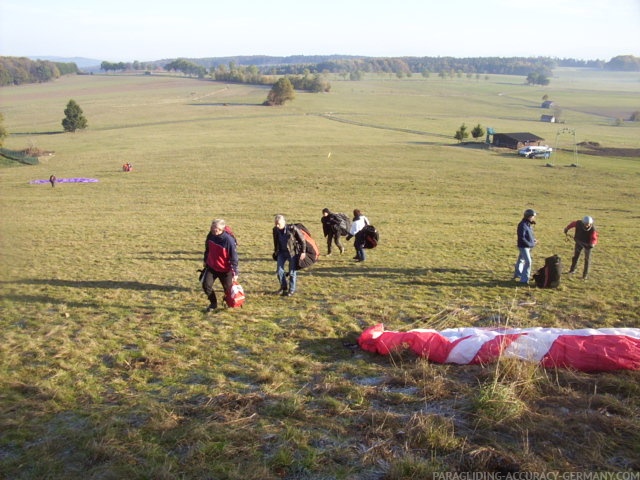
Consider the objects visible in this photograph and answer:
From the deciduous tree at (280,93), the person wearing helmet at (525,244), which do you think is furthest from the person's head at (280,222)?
the deciduous tree at (280,93)

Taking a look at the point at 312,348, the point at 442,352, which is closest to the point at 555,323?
the point at 442,352

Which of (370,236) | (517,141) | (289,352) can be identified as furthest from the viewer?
(517,141)

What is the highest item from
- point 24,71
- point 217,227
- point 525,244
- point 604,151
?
point 24,71

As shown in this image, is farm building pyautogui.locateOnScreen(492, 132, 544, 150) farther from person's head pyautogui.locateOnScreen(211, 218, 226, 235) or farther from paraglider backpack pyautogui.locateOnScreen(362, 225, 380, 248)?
person's head pyautogui.locateOnScreen(211, 218, 226, 235)

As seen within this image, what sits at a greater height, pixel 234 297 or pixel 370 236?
pixel 234 297

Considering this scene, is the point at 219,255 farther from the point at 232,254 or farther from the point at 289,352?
the point at 289,352

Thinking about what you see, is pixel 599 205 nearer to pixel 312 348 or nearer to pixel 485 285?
pixel 485 285

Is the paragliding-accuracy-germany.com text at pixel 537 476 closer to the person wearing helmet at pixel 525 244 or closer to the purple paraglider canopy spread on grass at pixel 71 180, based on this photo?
the person wearing helmet at pixel 525 244

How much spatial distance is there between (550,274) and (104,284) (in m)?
11.0

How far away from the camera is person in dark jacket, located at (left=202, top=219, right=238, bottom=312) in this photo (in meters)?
9.68

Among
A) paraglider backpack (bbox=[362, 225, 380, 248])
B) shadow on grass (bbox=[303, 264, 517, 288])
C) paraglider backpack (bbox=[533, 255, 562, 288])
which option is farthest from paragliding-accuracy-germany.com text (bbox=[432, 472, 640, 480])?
paraglider backpack (bbox=[362, 225, 380, 248])

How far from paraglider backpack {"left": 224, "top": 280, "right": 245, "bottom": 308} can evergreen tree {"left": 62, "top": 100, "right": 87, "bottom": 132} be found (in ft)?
263

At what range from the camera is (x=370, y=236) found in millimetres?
15203

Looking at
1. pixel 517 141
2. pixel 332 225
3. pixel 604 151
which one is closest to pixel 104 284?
pixel 332 225
